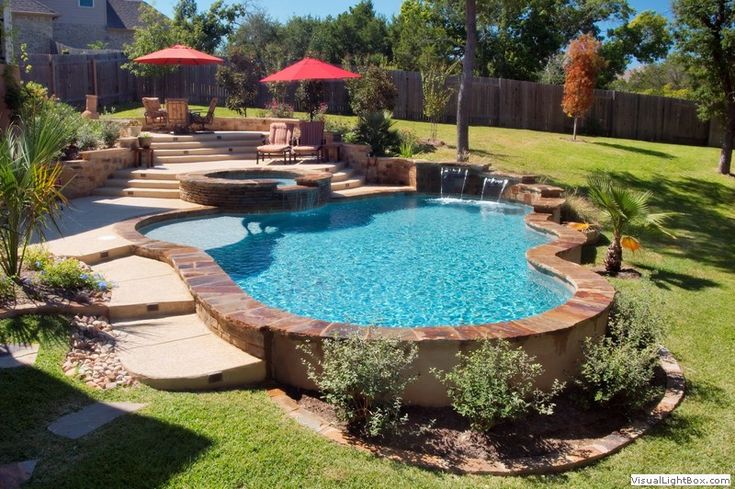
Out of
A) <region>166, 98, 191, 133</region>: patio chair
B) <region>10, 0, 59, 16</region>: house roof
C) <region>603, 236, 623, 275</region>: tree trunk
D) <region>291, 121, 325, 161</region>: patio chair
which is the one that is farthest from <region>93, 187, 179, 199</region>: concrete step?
<region>10, 0, 59, 16</region>: house roof

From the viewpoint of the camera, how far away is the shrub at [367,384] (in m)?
4.75

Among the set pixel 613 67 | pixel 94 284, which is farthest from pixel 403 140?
pixel 613 67

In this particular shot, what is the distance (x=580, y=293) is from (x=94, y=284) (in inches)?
201

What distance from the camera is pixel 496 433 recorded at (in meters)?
4.97

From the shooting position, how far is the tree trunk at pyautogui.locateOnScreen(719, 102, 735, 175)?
54.5 ft

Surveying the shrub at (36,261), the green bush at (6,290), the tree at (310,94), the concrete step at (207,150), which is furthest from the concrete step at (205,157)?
the green bush at (6,290)

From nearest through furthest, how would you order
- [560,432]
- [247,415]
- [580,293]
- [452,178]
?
[247,415], [560,432], [580,293], [452,178]

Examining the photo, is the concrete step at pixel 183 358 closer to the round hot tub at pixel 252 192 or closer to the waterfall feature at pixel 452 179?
the round hot tub at pixel 252 192

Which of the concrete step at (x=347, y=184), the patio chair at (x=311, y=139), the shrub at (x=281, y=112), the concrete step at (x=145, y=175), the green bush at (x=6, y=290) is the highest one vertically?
the shrub at (x=281, y=112)

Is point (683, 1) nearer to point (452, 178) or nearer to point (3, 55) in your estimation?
point (452, 178)

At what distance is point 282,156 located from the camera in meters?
16.2

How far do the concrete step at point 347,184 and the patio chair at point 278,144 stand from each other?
1860mm

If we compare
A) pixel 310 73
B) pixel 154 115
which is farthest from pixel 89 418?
pixel 154 115

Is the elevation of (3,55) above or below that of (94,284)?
above
